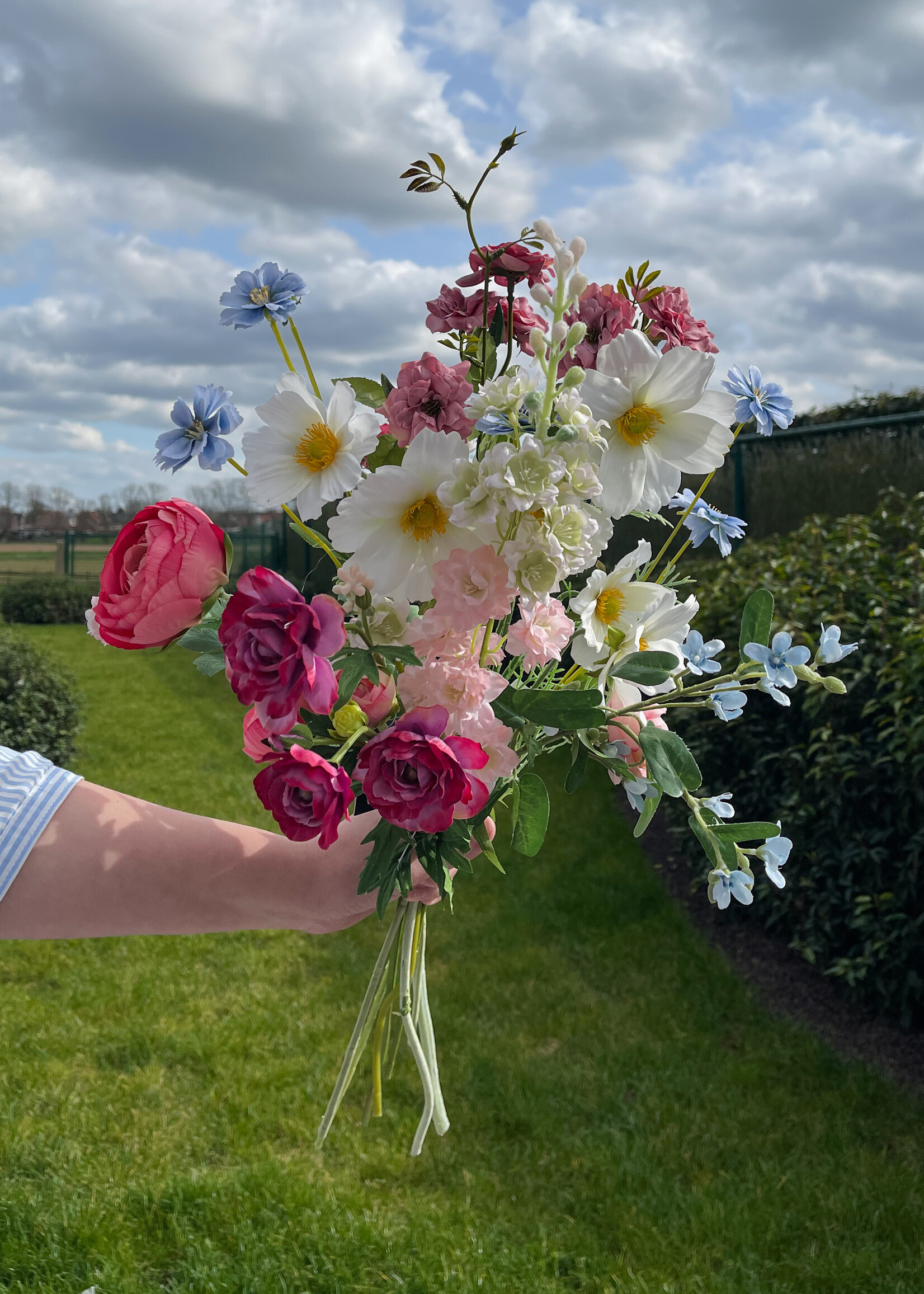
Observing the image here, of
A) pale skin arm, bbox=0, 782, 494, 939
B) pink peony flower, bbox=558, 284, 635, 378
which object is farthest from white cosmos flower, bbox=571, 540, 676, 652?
pale skin arm, bbox=0, 782, 494, 939

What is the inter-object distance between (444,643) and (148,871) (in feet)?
2.51

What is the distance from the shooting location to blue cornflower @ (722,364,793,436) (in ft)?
3.90

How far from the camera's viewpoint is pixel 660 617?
3.52 feet

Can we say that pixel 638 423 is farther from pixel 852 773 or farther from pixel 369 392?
pixel 852 773

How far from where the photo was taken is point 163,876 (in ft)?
5.07

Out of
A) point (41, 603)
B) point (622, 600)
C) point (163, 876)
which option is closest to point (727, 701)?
point (622, 600)

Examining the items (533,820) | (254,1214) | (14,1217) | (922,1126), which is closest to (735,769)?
(922,1126)

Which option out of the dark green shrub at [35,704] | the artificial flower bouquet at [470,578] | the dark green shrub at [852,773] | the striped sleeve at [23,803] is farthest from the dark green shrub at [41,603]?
the artificial flower bouquet at [470,578]

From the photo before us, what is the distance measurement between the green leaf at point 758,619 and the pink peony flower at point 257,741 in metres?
0.52

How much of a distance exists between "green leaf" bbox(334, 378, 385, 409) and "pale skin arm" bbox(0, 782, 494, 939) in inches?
25.0

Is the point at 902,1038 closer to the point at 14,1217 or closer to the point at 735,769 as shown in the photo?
the point at 735,769

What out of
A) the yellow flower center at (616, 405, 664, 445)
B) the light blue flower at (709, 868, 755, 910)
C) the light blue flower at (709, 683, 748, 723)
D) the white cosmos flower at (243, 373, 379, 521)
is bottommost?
the light blue flower at (709, 868, 755, 910)

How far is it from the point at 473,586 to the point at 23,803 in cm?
92

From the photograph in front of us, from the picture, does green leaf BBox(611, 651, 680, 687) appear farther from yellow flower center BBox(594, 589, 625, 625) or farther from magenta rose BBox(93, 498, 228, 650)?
magenta rose BBox(93, 498, 228, 650)
